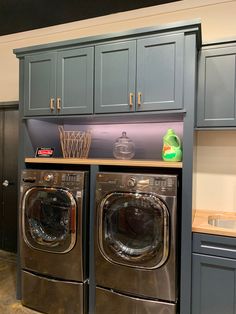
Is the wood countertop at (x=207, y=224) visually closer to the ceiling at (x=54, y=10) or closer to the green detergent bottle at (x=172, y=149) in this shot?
the green detergent bottle at (x=172, y=149)

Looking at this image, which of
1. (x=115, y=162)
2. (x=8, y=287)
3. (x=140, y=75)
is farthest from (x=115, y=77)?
(x=8, y=287)

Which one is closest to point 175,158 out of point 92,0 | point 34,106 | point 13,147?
point 34,106

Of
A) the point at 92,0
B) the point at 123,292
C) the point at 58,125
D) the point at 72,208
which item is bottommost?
the point at 123,292

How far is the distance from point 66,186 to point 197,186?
1303mm

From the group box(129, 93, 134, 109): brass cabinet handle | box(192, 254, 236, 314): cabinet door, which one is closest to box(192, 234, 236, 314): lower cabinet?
box(192, 254, 236, 314): cabinet door

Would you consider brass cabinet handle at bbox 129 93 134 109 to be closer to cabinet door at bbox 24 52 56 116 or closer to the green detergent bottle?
the green detergent bottle

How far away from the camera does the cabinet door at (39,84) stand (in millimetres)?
2307

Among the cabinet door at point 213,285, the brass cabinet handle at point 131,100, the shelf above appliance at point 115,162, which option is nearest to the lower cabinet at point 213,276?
the cabinet door at point 213,285

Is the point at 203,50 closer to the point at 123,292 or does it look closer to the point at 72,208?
the point at 72,208

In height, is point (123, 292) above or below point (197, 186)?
below

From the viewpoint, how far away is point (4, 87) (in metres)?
3.48

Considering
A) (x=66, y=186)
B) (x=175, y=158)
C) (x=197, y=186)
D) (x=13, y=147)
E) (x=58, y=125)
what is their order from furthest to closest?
(x=13, y=147)
(x=58, y=125)
(x=197, y=186)
(x=66, y=186)
(x=175, y=158)

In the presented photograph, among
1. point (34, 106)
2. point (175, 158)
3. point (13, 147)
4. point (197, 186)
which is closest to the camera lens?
point (175, 158)

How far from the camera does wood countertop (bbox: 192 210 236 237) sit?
72.1 inches
